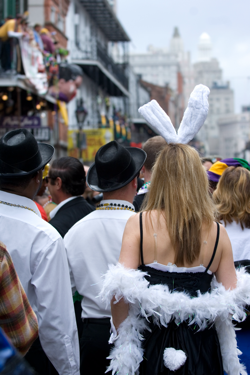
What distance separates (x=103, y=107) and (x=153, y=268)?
2565 centimetres

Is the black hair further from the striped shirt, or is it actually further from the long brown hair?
the striped shirt

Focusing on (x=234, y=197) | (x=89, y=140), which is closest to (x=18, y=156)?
(x=234, y=197)

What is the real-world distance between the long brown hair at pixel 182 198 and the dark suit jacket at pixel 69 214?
160cm

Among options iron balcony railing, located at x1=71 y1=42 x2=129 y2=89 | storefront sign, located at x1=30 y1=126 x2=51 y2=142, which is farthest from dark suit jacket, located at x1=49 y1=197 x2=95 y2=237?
iron balcony railing, located at x1=71 y1=42 x2=129 y2=89

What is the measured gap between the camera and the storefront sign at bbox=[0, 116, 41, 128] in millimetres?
12008

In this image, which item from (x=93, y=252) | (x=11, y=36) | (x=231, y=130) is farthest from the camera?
(x=231, y=130)

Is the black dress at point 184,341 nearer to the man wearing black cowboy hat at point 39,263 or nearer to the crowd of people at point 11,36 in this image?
the man wearing black cowboy hat at point 39,263

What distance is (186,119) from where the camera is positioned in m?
2.42

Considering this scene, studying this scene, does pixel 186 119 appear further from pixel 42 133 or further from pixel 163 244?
pixel 42 133

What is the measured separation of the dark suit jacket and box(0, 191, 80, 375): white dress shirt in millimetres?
1183

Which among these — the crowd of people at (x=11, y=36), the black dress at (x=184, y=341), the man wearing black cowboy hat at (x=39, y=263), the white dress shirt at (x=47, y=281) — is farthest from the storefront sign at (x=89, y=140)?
the black dress at (x=184, y=341)

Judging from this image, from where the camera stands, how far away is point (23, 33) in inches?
426

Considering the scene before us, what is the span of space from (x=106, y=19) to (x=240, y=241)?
25.6m

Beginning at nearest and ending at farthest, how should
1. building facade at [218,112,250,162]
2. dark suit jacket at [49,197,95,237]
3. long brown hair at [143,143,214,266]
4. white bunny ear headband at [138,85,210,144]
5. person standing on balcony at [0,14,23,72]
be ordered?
long brown hair at [143,143,214,266] → white bunny ear headband at [138,85,210,144] → dark suit jacket at [49,197,95,237] → person standing on balcony at [0,14,23,72] → building facade at [218,112,250,162]
